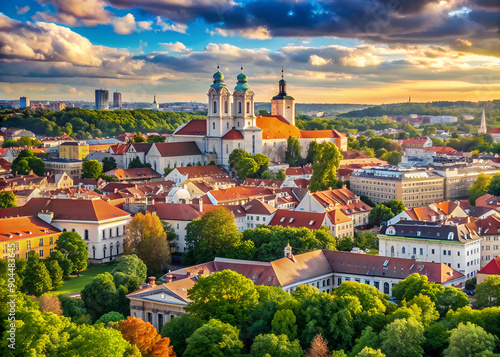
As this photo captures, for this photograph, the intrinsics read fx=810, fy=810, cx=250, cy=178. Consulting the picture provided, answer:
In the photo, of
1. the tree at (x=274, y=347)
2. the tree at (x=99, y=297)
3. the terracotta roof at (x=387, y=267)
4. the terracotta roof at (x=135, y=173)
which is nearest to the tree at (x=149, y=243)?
the tree at (x=99, y=297)

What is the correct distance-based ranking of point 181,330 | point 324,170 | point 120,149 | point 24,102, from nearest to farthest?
point 181,330
point 324,170
point 120,149
point 24,102

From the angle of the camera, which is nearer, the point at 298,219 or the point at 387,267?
the point at 387,267

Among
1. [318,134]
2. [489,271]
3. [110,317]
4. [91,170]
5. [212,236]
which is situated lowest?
[110,317]

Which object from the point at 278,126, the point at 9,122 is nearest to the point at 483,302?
the point at 278,126

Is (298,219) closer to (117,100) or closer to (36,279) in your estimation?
(36,279)

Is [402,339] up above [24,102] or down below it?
below

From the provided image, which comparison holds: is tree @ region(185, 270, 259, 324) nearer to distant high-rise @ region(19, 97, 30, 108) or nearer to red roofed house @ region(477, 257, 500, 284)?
red roofed house @ region(477, 257, 500, 284)

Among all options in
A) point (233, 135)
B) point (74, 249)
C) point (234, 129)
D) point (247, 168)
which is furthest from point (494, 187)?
point (74, 249)

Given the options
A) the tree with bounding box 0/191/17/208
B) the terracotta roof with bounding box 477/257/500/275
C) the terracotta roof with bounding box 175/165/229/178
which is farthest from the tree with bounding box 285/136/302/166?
the terracotta roof with bounding box 477/257/500/275
